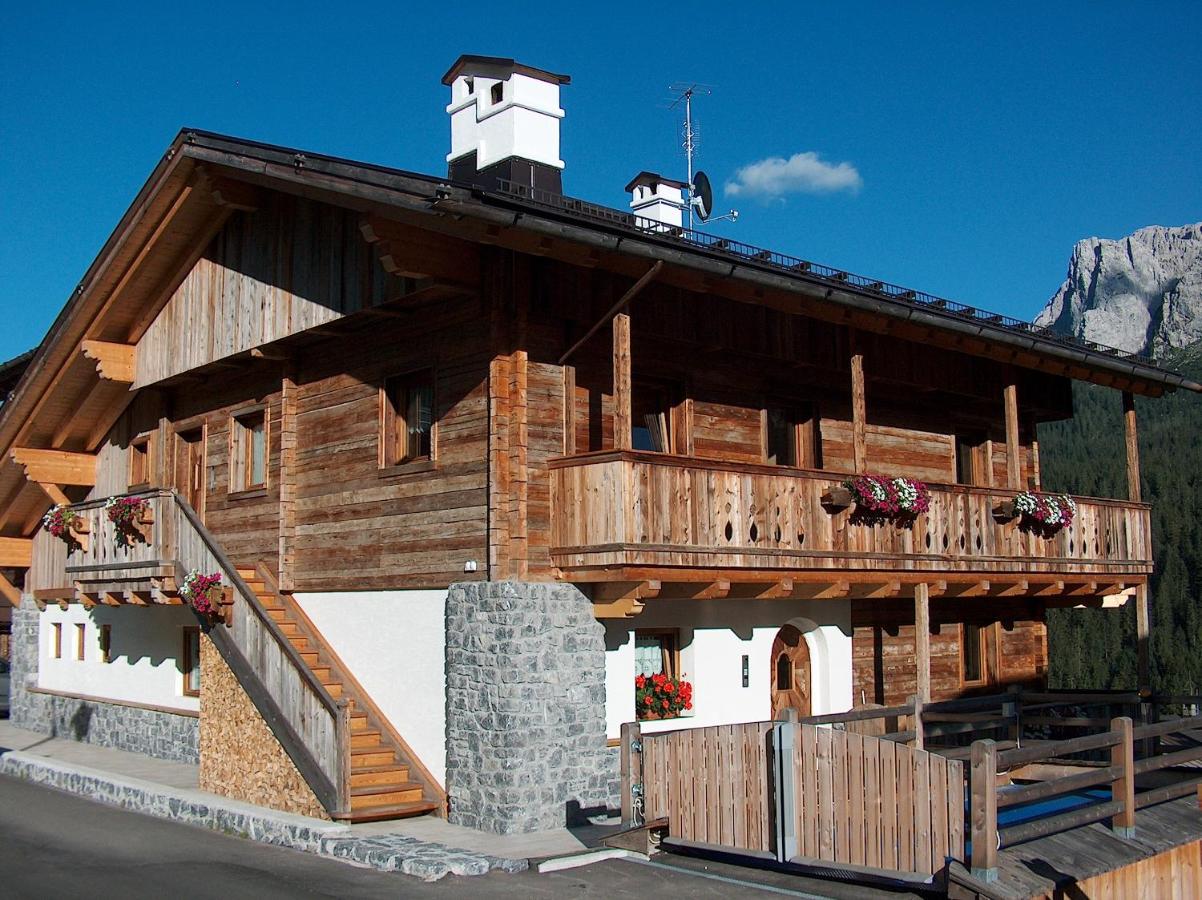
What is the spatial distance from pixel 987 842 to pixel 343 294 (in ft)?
31.8

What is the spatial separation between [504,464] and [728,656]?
4.37 meters

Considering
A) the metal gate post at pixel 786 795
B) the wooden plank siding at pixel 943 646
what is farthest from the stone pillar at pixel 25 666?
the metal gate post at pixel 786 795

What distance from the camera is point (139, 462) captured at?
71.2 ft

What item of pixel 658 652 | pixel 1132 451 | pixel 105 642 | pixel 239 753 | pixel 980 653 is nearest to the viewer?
pixel 239 753

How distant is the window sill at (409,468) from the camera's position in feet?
48.3

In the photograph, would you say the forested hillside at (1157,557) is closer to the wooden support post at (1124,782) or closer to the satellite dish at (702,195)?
the satellite dish at (702,195)

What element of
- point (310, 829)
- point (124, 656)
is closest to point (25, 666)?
point (124, 656)

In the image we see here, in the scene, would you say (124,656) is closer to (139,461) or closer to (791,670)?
(139,461)

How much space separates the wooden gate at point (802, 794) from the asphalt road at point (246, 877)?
341 millimetres

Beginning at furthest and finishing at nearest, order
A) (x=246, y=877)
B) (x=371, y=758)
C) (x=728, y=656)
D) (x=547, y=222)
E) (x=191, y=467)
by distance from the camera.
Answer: (x=191, y=467)
(x=728, y=656)
(x=371, y=758)
(x=547, y=222)
(x=246, y=877)

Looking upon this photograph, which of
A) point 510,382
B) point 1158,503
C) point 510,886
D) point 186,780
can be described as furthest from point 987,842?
point 1158,503

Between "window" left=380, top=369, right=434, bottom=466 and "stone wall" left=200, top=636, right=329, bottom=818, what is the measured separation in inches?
135

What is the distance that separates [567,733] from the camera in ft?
44.0

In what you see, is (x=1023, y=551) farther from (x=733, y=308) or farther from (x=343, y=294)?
(x=343, y=294)
